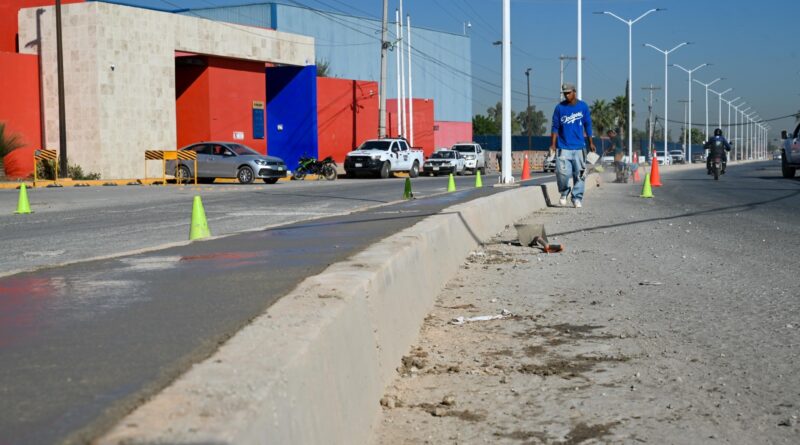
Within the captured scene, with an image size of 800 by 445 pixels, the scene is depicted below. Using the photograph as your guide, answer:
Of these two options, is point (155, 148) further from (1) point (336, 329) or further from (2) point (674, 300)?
(1) point (336, 329)

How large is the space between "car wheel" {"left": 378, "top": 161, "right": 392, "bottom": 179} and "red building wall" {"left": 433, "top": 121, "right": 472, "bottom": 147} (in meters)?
40.6

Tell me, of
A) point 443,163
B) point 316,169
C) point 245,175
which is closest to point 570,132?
point 245,175

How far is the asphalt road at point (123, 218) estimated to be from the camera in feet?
36.7

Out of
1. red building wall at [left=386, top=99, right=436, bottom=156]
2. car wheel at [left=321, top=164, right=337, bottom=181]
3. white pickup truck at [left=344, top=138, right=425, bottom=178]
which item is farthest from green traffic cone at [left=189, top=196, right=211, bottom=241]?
red building wall at [left=386, top=99, right=436, bottom=156]

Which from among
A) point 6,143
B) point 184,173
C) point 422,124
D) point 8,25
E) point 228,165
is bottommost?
point 184,173

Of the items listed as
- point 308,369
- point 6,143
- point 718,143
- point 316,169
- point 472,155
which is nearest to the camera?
point 308,369

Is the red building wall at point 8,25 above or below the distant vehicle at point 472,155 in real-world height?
above

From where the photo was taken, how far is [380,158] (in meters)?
44.5

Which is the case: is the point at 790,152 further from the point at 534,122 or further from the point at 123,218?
the point at 534,122

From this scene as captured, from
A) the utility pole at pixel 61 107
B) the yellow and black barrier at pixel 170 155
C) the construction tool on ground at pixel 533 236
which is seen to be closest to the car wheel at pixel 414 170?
the yellow and black barrier at pixel 170 155

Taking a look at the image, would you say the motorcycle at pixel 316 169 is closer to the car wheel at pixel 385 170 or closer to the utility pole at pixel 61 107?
the car wheel at pixel 385 170

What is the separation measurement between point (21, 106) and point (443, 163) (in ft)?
78.1

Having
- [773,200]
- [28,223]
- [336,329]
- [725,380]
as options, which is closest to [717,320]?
[725,380]

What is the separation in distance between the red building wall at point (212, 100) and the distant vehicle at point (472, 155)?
17.1m
